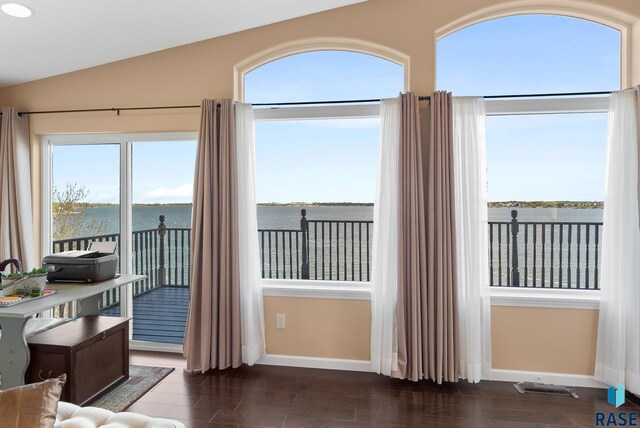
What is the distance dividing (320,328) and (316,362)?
0.28 meters

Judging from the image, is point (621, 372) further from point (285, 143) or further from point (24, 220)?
point (24, 220)

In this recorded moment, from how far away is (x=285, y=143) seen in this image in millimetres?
3355

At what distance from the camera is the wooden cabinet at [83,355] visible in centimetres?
226

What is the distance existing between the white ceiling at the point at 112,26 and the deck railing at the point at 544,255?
2.34 m

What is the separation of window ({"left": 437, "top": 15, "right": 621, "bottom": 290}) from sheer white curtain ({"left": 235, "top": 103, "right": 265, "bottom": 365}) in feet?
5.40

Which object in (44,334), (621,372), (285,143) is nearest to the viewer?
(44,334)

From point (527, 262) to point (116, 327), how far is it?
323 centimetres

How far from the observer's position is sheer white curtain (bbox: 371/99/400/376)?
2.81 meters

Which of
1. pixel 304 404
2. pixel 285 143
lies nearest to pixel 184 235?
pixel 285 143

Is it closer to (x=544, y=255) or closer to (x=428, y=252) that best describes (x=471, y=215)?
(x=428, y=252)

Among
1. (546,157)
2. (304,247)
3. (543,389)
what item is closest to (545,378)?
(543,389)

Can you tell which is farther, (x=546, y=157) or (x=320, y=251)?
(x=320, y=251)

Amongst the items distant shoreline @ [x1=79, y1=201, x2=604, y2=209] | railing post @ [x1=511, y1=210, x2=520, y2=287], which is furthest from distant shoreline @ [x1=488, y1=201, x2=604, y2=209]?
railing post @ [x1=511, y1=210, x2=520, y2=287]

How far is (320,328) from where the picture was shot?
10.2 ft
